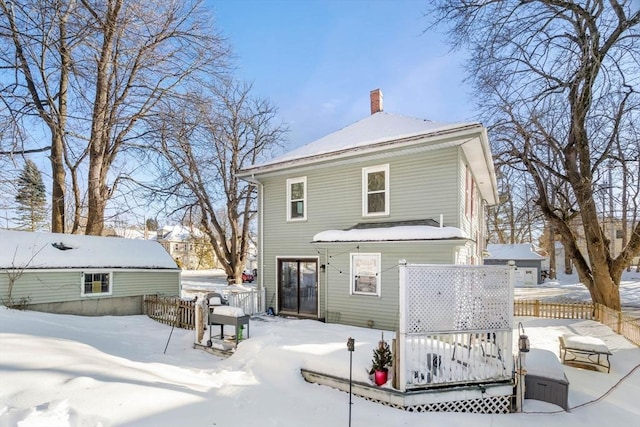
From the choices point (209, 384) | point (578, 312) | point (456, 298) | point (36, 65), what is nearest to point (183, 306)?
point (209, 384)

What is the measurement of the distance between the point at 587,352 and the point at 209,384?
28.0ft

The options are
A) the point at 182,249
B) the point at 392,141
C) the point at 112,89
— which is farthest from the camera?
the point at 182,249

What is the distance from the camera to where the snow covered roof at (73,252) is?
11039mm

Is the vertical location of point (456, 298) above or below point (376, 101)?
below

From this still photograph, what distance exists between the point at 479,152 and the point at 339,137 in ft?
15.4

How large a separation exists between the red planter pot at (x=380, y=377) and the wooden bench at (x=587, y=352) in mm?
5671

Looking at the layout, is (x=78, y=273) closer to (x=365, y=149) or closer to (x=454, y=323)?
(x=365, y=149)

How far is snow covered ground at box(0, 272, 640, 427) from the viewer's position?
4281 millimetres

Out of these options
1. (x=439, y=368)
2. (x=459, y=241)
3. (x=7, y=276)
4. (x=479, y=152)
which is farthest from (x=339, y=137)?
(x=7, y=276)

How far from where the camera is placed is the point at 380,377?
552cm

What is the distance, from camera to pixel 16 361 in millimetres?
5434

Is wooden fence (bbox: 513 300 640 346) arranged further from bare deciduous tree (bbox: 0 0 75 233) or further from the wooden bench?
bare deciduous tree (bbox: 0 0 75 233)

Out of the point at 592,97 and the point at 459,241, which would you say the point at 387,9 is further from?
the point at 592,97

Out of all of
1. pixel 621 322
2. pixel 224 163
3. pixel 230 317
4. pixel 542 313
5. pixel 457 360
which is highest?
pixel 224 163
